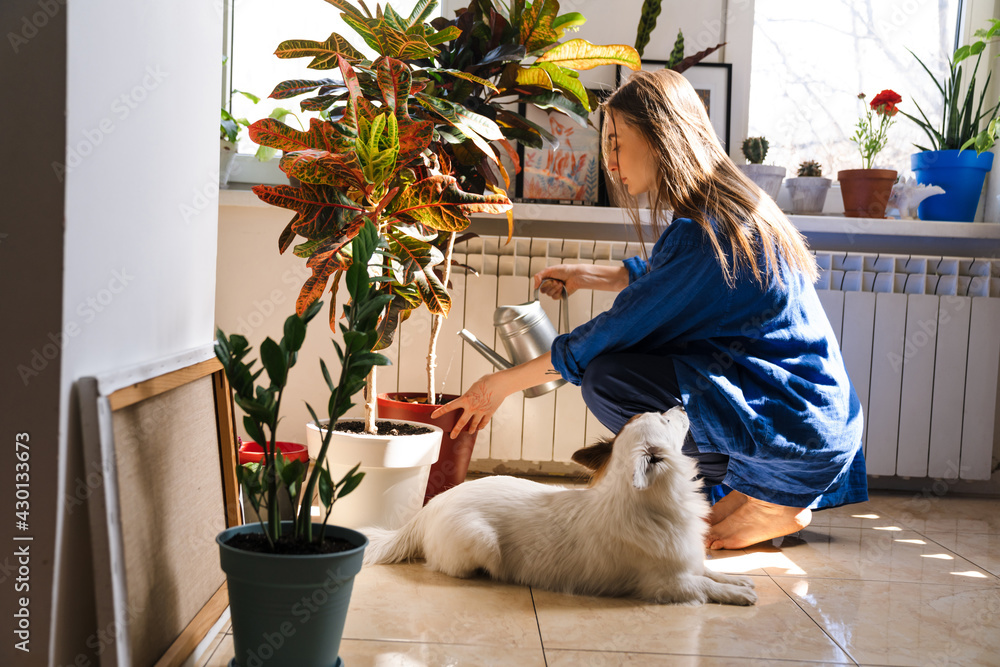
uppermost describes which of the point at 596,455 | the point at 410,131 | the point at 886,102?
the point at 886,102

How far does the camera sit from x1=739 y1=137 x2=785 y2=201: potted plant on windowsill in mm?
2574

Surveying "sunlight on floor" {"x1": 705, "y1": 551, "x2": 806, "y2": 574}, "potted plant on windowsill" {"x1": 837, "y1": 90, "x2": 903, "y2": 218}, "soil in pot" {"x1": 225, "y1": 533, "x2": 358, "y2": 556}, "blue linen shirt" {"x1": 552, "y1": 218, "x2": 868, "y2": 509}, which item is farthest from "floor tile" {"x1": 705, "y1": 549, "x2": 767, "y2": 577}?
"potted plant on windowsill" {"x1": 837, "y1": 90, "x2": 903, "y2": 218}

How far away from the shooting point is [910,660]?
4.33ft

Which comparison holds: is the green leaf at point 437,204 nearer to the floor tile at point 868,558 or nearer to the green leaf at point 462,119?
the green leaf at point 462,119

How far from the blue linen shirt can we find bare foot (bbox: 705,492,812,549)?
0.12 metres

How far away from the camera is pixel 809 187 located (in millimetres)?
2689

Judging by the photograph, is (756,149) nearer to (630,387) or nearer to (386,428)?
(630,387)

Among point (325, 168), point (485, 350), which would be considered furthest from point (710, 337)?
point (325, 168)

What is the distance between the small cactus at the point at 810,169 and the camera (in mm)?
2696

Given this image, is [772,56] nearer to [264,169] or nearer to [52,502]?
[264,169]

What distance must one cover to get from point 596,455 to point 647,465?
0.19 metres

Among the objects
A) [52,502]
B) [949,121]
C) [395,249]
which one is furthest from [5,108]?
[949,121]

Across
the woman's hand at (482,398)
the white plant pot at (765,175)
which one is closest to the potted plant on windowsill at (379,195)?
the woman's hand at (482,398)

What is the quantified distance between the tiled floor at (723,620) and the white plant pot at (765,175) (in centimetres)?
125
